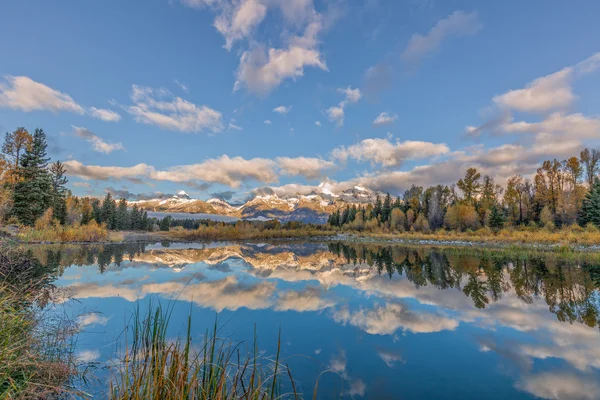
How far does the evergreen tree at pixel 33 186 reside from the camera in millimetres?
24469

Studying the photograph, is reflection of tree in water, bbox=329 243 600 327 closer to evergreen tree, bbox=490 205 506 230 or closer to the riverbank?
the riverbank

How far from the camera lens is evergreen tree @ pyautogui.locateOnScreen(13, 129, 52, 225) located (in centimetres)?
2447

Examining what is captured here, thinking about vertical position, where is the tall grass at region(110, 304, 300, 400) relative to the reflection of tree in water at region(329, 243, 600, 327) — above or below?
above

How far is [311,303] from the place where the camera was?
312 inches

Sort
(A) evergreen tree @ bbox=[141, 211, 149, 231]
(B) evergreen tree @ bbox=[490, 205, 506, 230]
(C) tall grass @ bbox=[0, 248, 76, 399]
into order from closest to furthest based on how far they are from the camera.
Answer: (C) tall grass @ bbox=[0, 248, 76, 399]
(B) evergreen tree @ bbox=[490, 205, 506, 230]
(A) evergreen tree @ bbox=[141, 211, 149, 231]

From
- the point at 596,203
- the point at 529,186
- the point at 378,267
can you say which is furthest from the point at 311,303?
the point at 529,186

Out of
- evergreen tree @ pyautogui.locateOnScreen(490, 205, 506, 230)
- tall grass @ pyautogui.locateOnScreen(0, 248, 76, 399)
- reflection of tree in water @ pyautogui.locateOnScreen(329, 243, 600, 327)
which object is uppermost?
evergreen tree @ pyautogui.locateOnScreen(490, 205, 506, 230)

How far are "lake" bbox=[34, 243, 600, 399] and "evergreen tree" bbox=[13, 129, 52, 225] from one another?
19.1 m

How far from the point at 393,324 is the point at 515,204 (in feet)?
140

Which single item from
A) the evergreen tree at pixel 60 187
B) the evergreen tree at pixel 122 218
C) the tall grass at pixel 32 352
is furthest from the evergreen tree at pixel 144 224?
the tall grass at pixel 32 352

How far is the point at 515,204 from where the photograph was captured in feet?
125

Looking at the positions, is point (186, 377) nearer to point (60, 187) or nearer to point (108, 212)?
point (60, 187)

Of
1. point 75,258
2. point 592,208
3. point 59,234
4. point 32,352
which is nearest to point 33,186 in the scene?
point 59,234

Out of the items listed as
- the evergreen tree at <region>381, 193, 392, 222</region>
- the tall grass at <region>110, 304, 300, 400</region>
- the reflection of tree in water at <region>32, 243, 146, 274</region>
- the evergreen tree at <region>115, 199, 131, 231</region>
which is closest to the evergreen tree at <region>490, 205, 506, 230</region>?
the evergreen tree at <region>381, 193, 392, 222</region>
